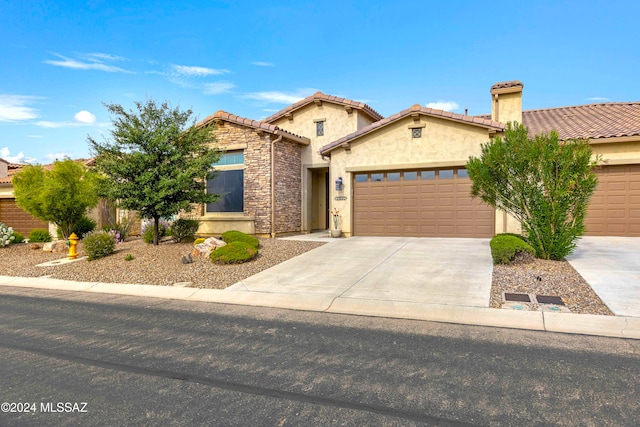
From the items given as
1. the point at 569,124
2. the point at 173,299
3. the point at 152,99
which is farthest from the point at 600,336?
the point at 569,124

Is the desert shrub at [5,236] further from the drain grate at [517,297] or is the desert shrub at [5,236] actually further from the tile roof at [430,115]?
the drain grate at [517,297]

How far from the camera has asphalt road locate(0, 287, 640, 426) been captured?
3096mm

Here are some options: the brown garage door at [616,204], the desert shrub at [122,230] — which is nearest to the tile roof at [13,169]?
the desert shrub at [122,230]

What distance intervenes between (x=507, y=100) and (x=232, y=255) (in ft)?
39.8

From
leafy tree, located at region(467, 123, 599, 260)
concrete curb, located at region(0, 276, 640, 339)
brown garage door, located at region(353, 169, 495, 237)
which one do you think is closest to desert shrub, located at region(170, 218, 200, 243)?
concrete curb, located at region(0, 276, 640, 339)

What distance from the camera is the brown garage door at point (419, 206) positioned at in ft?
45.9

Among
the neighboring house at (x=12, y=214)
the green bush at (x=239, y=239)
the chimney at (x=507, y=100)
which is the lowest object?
the green bush at (x=239, y=239)

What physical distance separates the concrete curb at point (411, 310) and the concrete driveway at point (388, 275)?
217 millimetres

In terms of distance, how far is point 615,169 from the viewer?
43.9 ft

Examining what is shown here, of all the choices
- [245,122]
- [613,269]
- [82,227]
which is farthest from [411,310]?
[82,227]

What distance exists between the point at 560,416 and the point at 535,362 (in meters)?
1.16

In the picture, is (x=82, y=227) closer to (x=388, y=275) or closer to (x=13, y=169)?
(x=13, y=169)

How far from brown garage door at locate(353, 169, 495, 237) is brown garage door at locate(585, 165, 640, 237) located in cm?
373

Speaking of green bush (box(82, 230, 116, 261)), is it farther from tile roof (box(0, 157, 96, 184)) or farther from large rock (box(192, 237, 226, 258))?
tile roof (box(0, 157, 96, 184))
